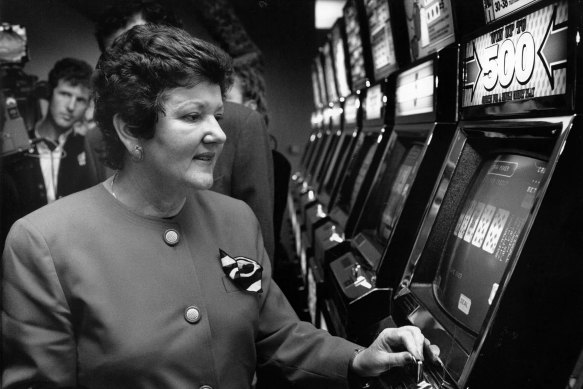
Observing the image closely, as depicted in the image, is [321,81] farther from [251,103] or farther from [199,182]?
[199,182]

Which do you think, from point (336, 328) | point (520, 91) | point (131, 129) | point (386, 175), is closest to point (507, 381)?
point (520, 91)

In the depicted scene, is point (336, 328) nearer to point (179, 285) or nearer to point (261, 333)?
point (261, 333)

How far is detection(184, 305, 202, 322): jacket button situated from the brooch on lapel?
12 centimetres

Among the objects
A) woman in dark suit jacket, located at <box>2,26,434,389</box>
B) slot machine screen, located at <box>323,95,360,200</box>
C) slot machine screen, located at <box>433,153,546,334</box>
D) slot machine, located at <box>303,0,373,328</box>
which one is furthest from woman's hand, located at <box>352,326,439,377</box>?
slot machine screen, located at <box>323,95,360,200</box>

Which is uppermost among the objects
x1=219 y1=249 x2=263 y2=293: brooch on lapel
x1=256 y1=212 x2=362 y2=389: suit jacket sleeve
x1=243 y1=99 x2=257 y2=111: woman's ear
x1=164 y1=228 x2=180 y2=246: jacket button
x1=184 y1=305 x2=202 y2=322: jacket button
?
x1=243 y1=99 x2=257 y2=111: woman's ear

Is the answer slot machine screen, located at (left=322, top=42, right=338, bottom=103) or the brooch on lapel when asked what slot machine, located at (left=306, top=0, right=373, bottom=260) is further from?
the brooch on lapel

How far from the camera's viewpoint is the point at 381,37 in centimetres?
259

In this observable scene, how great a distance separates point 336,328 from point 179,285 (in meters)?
0.85

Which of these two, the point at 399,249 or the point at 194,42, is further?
the point at 399,249

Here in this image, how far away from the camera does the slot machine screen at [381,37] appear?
2.43m

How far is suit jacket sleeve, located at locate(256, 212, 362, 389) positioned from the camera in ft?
4.21

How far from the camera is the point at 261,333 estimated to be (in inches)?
54.7

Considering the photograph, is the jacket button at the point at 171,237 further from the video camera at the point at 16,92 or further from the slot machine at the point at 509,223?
the video camera at the point at 16,92

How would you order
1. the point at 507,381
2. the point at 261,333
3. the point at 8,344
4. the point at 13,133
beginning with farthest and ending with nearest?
the point at 13,133 < the point at 261,333 < the point at 8,344 < the point at 507,381
